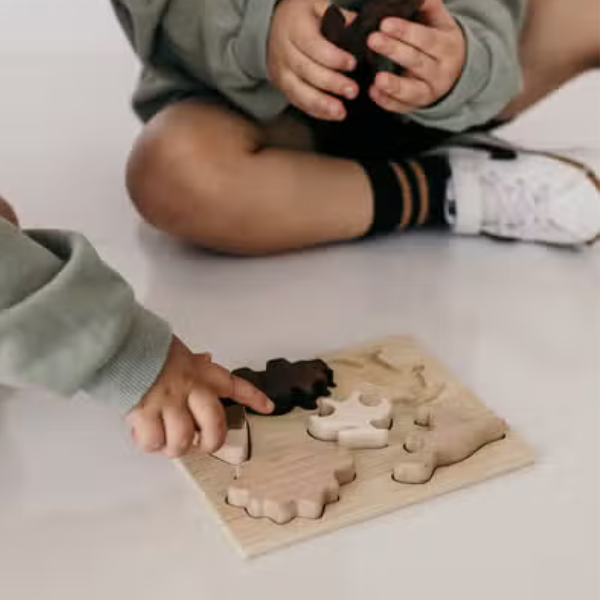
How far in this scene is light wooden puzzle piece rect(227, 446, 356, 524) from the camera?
70 cm

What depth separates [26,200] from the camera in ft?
3.62

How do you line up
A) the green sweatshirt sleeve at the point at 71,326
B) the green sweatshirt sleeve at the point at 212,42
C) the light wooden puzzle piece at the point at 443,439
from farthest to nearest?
the green sweatshirt sleeve at the point at 212,42 → the light wooden puzzle piece at the point at 443,439 → the green sweatshirt sleeve at the point at 71,326

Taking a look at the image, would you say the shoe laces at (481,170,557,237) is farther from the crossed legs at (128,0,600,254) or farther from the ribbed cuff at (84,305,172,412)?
the ribbed cuff at (84,305,172,412)

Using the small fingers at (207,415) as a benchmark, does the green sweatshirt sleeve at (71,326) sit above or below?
above

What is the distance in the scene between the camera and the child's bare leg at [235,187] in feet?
3.26

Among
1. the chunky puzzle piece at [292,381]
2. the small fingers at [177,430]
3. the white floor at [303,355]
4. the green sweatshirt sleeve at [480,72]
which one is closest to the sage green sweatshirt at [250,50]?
the green sweatshirt sleeve at [480,72]

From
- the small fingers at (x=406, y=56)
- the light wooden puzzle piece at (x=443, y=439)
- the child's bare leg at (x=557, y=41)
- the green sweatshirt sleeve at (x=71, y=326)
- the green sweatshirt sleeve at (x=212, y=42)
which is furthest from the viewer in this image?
the child's bare leg at (x=557, y=41)

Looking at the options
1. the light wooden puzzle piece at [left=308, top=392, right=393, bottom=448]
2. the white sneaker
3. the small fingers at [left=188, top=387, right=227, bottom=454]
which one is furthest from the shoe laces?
the small fingers at [left=188, top=387, right=227, bottom=454]

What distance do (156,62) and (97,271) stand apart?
44cm

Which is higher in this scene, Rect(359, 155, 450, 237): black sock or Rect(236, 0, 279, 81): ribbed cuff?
Rect(236, 0, 279, 81): ribbed cuff

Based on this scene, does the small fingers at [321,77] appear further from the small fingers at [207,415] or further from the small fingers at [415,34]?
the small fingers at [207,415]

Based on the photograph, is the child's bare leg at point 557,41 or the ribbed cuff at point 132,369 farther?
the child's bare leg at point 557,41

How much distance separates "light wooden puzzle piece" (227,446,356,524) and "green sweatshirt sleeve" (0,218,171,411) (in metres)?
0.10

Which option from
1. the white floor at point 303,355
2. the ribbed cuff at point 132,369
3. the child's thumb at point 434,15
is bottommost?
the white floor at point 303,355
